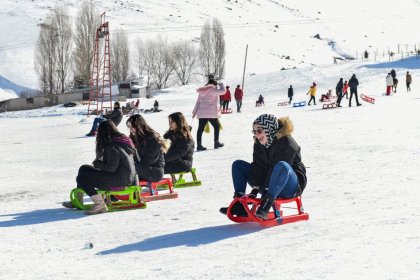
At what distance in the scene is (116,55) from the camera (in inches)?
3327

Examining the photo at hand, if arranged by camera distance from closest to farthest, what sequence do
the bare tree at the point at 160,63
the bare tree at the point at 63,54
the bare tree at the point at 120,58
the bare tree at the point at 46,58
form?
the bare tree at the point at 46,58, the bare tree at the point at 63,54, the bare tree at the point at 120,58, the bare tree at the point at 160,63

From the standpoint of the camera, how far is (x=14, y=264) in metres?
5.08

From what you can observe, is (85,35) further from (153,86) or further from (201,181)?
(201,181)

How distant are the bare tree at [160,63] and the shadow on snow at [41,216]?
8486 centimetres

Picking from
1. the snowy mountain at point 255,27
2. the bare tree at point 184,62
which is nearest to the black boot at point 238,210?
the snowy mountain at point 255,27

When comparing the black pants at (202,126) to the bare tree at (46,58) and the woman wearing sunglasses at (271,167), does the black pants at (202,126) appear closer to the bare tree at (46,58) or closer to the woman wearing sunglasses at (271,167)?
the woman wearing sunglasses at (271,167)

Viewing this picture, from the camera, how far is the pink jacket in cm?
1377

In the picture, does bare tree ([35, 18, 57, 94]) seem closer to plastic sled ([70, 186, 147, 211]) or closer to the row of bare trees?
the row of bare trees

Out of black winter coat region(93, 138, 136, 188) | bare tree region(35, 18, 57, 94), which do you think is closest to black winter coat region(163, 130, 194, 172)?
black winter coat region(93, 138, 136, 188)

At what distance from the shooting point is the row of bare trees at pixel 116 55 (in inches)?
2889

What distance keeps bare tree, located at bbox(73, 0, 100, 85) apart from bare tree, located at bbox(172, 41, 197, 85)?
66.2 ft

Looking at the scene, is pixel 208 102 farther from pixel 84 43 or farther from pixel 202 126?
pixel 84 43

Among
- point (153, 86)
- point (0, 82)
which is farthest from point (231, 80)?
point (0, 82)

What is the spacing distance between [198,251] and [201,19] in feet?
375
